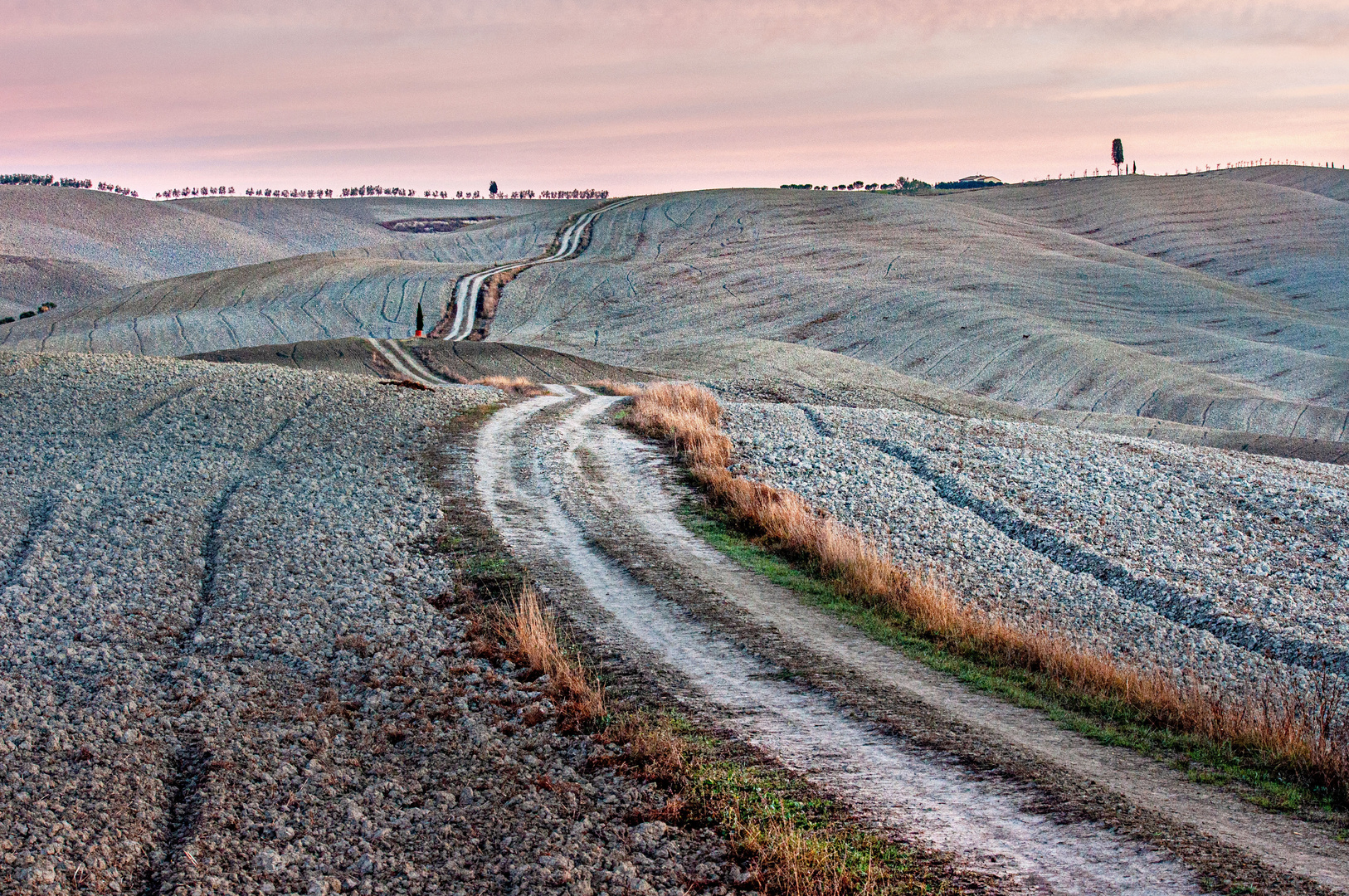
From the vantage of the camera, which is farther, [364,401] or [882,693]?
[364,401]

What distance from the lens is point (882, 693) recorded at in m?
9.59

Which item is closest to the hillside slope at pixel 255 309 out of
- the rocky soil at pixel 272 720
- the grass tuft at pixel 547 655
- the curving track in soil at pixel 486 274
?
the curving track in soil at pixel 486 274

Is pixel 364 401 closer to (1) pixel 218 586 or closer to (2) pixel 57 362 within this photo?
(2) pixel 57 362

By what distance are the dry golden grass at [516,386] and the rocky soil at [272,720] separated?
16.9 metres

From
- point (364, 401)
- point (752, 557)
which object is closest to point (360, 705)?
point (752, 557)

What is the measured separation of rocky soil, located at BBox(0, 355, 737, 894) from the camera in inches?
257

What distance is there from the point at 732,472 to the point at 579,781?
12353 millimetres

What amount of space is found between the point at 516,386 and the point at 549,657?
2674 centimetres

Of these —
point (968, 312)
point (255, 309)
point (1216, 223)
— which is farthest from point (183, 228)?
point (1216, 223)

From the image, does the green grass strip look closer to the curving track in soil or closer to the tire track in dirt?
the tire track in dirt

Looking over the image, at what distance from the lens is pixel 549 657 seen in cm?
982

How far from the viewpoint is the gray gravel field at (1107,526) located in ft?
44.3

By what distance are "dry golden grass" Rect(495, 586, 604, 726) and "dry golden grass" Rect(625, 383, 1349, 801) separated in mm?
3994

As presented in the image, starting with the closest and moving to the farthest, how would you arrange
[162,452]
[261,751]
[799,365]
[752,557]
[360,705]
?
[261,751] < [360,705] < [752,557] < [162,452] < [799,365]
